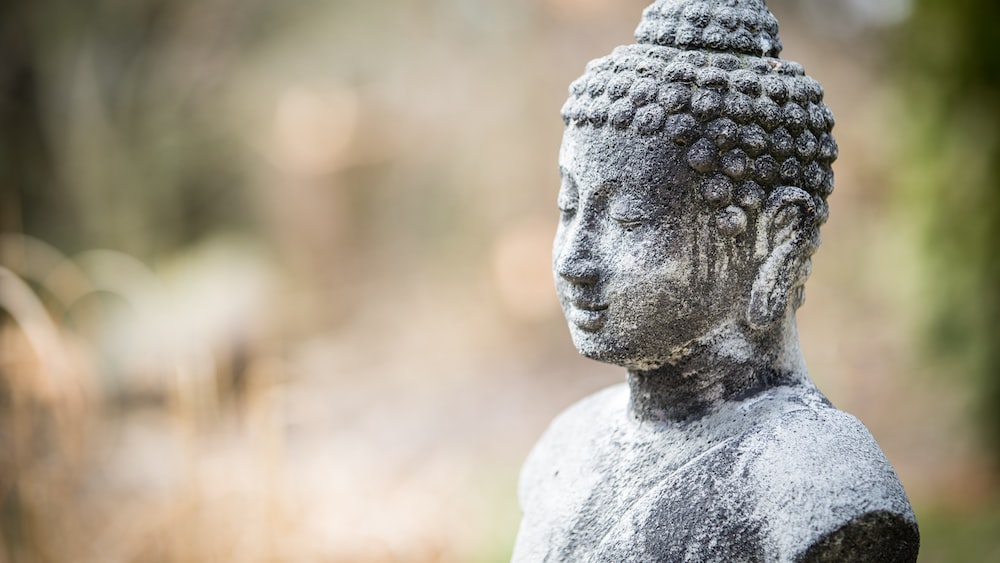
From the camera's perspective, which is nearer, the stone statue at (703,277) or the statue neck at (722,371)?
the stone statue at (703,277)

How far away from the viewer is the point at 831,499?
4.19 ft

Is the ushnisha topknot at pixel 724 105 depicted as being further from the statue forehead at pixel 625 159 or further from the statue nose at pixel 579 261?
the statue nose at pixel 579 261

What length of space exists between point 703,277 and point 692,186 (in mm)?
140

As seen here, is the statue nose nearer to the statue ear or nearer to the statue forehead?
the statue forehead

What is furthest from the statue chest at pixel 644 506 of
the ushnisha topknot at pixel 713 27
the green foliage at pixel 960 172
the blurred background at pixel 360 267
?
the green foliage at pixel 960 172

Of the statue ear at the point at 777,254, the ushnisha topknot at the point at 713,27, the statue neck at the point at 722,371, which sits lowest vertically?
the statue neck at the point at 722,371

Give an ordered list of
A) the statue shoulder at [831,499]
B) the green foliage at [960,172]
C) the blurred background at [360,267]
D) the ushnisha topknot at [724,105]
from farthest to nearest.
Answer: the green foliage at [960,172]
the blurred background at [360,267]
the ushnisha topknot at [724,105]
the statue shoulder at [831,499]

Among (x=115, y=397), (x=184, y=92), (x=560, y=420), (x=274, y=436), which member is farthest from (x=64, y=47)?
(x=560, y=420)

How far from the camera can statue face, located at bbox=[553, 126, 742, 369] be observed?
141cm

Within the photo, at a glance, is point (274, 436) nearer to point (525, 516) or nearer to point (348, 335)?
point (525, 516)

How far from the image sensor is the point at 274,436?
2709mm

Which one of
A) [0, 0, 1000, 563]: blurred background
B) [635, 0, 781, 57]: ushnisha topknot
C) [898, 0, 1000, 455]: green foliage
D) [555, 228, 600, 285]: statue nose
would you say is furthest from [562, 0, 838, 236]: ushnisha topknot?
[898, 0, 1000, 455]: green foliage

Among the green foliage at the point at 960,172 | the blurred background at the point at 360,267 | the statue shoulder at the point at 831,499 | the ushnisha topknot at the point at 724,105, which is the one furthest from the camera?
the green foliage at the point at 960,172

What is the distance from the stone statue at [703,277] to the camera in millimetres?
1338
